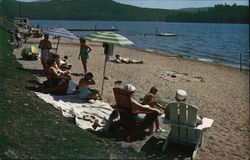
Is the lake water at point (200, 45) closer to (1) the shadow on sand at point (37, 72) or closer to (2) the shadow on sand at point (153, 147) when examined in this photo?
(1) the shadow on sand at point (37, 72)

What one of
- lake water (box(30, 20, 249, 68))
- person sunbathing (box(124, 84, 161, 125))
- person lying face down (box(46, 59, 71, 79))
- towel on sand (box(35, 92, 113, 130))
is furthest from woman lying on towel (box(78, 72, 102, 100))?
lake water (box(30, 20, 249, 68))

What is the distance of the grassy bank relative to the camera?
15.3 ft

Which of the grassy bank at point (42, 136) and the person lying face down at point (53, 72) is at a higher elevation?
the person lying face down at point (53, 72)

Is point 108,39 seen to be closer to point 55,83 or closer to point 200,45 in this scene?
point 55,83

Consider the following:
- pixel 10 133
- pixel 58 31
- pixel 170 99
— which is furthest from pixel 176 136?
pixel 58 31

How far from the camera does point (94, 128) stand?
652cm

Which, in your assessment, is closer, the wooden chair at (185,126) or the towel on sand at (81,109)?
the wooden chair at (185,126)

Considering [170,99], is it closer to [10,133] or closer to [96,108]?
[96,108]

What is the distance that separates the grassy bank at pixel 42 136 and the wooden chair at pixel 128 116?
0.58 meters

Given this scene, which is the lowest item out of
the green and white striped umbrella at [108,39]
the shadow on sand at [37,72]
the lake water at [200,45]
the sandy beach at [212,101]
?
the lake water at [200,45]

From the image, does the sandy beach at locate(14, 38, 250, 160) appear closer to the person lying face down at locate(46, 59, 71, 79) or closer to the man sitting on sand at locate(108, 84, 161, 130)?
the man sitting on sand at locate(108, 84, 161, 130)

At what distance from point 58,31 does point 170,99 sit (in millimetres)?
4641

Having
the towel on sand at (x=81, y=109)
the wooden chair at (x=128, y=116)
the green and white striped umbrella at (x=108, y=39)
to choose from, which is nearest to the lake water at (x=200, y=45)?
the green and white striped umbrella at (x=108, y=39)

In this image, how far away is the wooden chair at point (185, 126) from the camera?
5.72 metres
